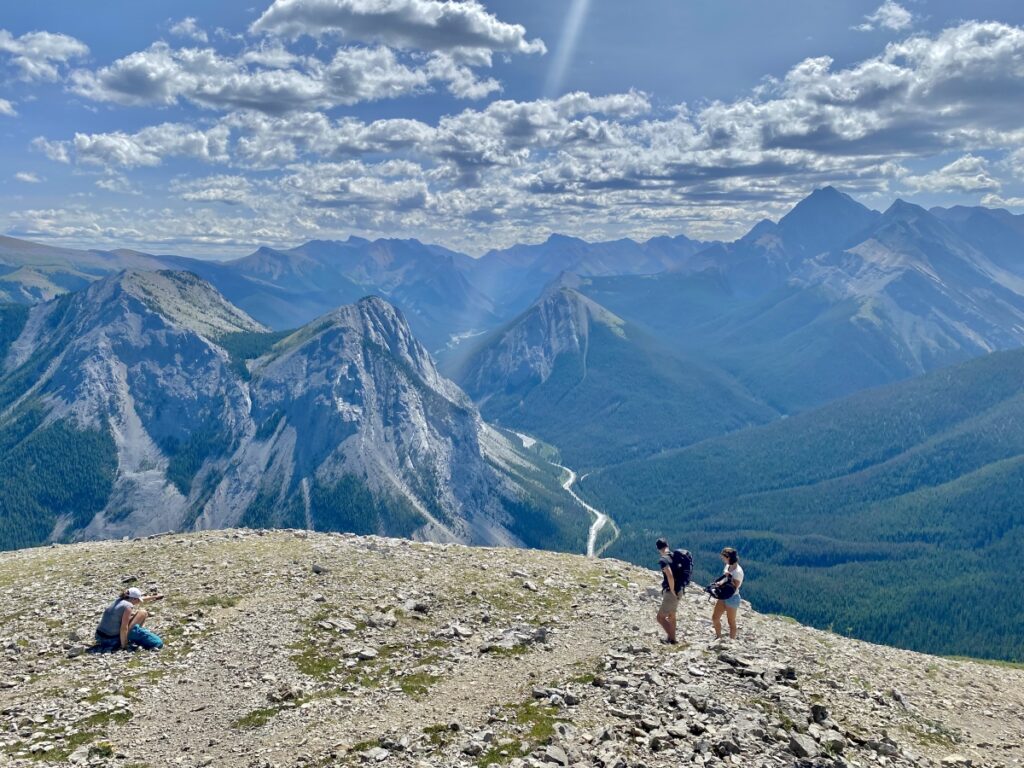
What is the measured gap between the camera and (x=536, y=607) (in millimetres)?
42625

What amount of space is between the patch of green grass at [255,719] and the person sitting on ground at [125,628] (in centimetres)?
924

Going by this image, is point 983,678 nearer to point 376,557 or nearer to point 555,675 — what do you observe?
point 555,675

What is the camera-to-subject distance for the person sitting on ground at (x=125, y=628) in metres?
33.8

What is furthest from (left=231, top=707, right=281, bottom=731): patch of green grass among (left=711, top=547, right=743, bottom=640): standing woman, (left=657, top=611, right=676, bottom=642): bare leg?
(left=711, top=547, right=743, bottom=640): standing woman

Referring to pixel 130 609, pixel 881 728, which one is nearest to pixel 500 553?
pixel 130 609

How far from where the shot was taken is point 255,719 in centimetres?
2758

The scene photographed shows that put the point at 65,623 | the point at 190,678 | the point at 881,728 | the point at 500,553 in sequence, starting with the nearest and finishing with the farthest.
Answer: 1. the point at 881,728
2. the point at 190,678
3. the point at 65,623
4. the point at 500,553

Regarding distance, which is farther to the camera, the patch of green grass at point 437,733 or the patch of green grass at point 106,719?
the patch of green grass at point 106,719

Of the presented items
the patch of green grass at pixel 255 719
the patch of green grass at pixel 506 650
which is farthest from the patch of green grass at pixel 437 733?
the patch of green grass at pixel 506 650

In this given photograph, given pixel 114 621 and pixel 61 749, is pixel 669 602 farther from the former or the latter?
pixel 114 621

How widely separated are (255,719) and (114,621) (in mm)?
12175

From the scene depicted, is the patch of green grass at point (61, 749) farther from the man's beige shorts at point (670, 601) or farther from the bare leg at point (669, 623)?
the man's beige shorts at point (670, 601)

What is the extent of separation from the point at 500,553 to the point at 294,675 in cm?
3055

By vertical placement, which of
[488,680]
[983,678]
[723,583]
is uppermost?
[723,583]
